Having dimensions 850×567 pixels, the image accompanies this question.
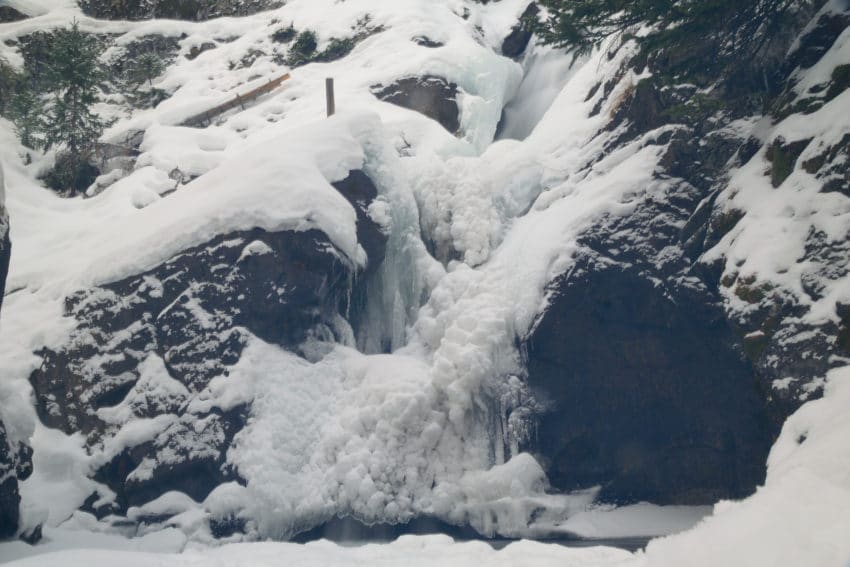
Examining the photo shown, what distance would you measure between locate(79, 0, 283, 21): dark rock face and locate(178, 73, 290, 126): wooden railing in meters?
10.3

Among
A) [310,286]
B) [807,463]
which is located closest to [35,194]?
[310,286]

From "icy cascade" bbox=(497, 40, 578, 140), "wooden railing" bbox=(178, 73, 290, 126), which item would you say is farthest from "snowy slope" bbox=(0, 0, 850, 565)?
"wooden railing" bbox=(178, 73, 290, 126)

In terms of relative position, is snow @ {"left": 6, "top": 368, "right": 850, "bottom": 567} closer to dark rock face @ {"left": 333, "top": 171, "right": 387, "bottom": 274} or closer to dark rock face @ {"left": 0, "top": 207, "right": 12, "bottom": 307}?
dark rock face @ {"left": 0, "top": 207, "right": 12, "bottom": 307}

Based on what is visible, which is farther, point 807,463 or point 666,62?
point 666,62

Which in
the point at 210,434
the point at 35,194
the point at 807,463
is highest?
the point at 807,463

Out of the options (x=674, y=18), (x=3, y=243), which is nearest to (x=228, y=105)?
(x=3, y=243)

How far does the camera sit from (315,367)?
10.2m

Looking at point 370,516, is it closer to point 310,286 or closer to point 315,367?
point 315,367

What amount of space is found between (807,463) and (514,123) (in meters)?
19.5

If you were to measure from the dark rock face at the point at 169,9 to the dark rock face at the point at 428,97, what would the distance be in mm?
14322

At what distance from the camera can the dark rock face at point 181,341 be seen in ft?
30.1

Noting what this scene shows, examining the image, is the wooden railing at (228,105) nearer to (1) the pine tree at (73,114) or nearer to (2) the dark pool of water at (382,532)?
(1) the pine tree at (73,114)

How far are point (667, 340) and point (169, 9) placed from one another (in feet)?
90.9

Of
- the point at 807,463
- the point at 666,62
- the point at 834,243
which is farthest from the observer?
the point at 666,62
